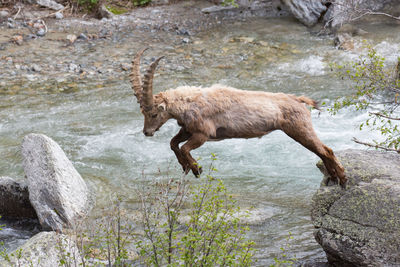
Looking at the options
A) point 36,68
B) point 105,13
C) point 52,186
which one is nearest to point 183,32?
point 105,13

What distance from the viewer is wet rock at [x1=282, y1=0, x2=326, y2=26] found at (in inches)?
689

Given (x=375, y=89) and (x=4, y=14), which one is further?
(x=4, y=14)

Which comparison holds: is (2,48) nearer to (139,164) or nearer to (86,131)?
(86,131)

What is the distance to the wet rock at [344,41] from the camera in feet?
50.8

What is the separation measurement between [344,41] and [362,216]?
10.6 m

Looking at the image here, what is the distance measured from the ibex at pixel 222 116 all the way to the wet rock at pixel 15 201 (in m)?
3.02

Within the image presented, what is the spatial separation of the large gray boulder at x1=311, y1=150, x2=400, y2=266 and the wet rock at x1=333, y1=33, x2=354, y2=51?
9.09 metres

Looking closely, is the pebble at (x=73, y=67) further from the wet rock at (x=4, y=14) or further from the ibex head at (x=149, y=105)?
the ibex head at (x=149, y=105)

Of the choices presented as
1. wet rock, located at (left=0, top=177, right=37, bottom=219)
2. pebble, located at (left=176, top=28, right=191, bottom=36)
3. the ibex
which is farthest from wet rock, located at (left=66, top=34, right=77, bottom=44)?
the ibex

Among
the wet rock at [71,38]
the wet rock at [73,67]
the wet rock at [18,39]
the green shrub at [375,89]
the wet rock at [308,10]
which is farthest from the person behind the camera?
the wet rock at [308,10]

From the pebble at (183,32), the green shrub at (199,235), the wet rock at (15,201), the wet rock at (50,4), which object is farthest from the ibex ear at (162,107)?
the wet rock at (50,4)

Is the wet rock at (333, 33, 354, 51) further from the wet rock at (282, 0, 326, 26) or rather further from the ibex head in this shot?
the ibex head

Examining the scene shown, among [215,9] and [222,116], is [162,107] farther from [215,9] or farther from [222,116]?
[215,9]

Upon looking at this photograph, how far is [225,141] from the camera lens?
11414 mm
